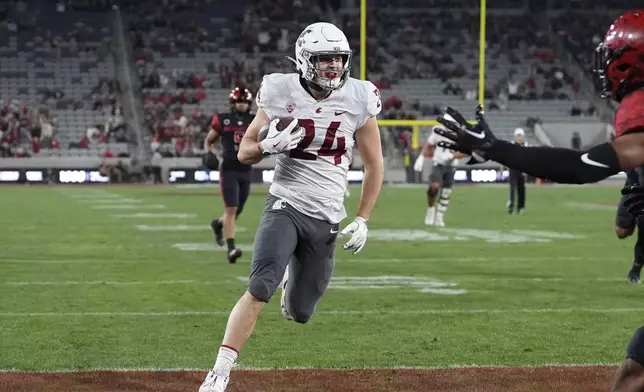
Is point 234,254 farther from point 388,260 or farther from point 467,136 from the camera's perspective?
point 467,136

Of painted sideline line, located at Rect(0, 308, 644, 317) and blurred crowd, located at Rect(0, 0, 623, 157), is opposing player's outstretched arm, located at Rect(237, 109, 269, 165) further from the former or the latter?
blurred crowd, located at Rect(0, 0, 623, 157)

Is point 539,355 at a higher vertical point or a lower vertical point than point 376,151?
lower

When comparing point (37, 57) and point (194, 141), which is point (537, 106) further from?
point (37, 57)

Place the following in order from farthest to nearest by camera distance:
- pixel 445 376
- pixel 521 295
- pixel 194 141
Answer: pixel 194 141 → pixel 521 295 → pixel 445 376

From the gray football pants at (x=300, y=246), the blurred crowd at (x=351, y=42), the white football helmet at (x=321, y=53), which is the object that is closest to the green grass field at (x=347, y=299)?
the gray football pants at (x=300, y=246)

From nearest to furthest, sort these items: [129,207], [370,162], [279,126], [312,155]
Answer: [279,126] < [312,155] < [370,162] < [129,207]

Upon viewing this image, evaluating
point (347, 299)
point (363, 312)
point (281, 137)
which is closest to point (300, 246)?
point (281, 137)

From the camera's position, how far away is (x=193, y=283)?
10.8m

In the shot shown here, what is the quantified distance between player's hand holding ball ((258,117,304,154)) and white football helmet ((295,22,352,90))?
1.07ft

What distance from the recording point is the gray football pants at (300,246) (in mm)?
5840

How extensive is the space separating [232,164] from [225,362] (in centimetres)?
693

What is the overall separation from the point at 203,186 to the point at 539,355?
26.4m

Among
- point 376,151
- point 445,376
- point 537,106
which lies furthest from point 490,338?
point 537,106

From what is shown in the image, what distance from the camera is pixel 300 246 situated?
6043mm
